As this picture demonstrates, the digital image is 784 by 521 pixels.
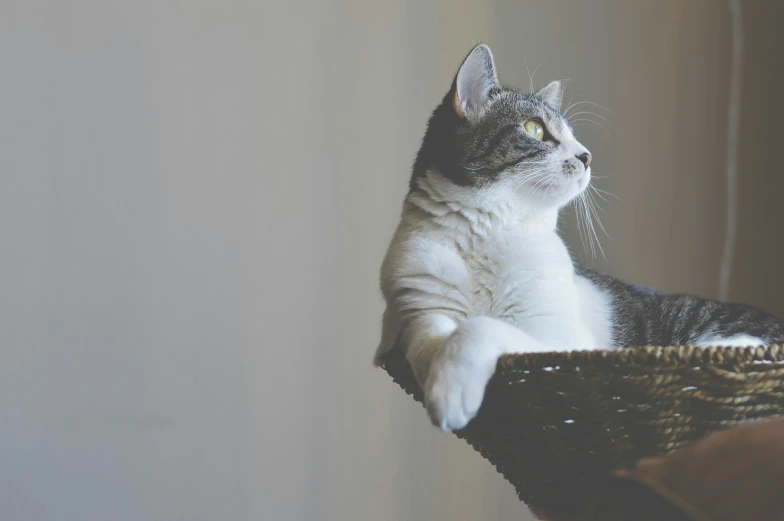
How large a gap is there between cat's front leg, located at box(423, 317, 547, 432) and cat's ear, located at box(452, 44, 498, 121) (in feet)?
1.76

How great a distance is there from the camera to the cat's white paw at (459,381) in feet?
2.65

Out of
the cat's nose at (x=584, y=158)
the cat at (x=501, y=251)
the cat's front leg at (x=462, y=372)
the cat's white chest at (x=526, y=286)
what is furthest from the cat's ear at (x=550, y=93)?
the cat's front leg at (x=462, y=372)

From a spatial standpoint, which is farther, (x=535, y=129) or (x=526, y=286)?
(x=535, y=129)

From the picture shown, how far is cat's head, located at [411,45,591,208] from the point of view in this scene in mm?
1215

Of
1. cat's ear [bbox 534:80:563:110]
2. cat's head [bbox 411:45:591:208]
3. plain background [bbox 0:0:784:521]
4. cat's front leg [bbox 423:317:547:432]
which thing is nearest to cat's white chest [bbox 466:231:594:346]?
cat's head [bbox 411:45:591:208]

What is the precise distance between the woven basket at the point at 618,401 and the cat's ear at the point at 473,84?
61 centimetres

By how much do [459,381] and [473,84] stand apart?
2.18 feet

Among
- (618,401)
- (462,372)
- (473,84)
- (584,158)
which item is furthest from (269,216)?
(618,401)

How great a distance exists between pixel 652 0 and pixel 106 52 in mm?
1529

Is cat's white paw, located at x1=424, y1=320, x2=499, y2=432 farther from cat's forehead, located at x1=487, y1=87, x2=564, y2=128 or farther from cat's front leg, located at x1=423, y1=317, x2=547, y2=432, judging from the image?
cat's forehead, located at x1=487, y1=87, x2=564, y2=128

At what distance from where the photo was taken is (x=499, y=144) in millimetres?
1232

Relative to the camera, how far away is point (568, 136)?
1.31 m

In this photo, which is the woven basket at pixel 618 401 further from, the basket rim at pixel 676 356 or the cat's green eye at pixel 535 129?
the cat's green eye at pixel 535 129

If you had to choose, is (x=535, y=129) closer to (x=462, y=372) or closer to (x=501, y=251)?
(x=501, y=251)
